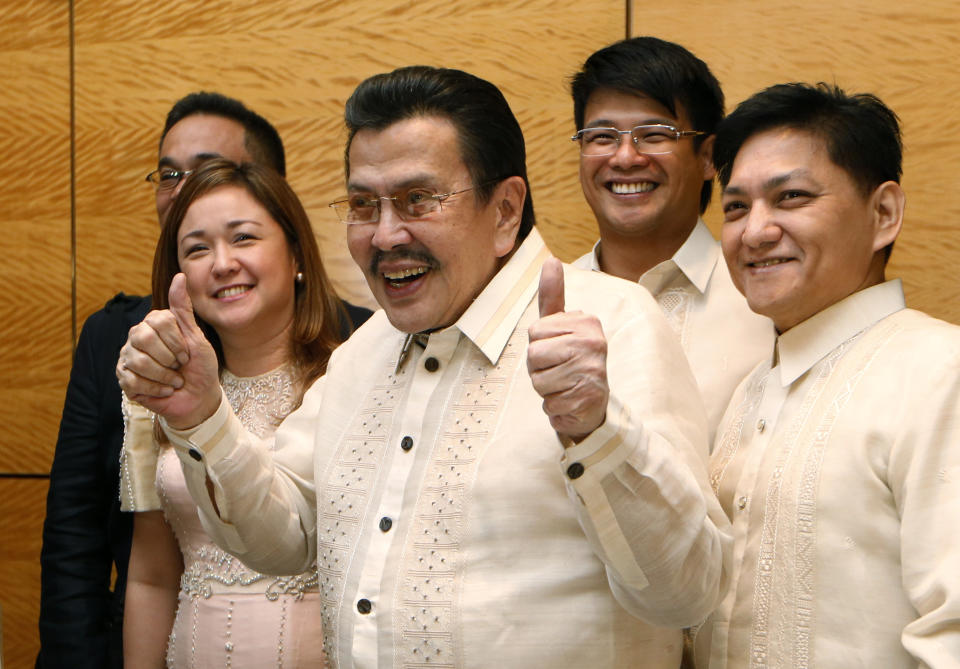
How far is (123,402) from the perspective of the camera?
2.36 meters

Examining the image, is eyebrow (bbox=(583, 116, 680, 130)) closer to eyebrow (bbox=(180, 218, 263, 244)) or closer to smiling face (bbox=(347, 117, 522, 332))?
smiling face (bbox=(347, 117, 522, 332))

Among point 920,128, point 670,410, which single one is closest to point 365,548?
point 670,410

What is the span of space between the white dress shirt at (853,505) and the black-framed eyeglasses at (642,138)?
0.61 meters

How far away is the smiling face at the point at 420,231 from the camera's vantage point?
5.31 feet

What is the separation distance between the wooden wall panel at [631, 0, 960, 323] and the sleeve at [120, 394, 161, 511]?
4.98 ft

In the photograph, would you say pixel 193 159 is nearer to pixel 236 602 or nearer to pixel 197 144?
pixel 197 144

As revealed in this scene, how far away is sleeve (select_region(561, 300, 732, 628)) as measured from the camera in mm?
1268

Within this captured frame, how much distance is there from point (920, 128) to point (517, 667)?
1.68m

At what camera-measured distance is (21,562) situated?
3.28m

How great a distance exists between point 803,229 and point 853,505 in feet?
1.36

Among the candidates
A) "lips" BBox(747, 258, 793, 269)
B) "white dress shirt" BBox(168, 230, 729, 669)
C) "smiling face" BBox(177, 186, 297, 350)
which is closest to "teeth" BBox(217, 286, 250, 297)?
"smiling face" BBox(177, 186, 297, 350)

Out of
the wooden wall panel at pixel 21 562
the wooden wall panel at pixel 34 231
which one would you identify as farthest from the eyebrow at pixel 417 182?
the wooden wall panel at pixel 21 562

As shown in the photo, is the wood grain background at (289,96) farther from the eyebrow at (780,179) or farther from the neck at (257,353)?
the eyebrow at (780,179)

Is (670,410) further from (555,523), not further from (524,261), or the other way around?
(524,261)
